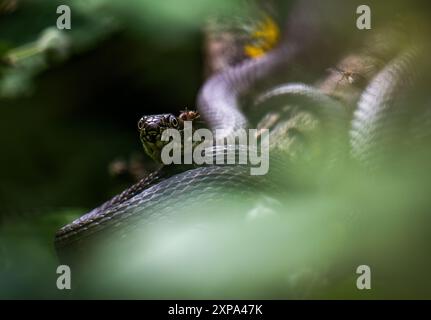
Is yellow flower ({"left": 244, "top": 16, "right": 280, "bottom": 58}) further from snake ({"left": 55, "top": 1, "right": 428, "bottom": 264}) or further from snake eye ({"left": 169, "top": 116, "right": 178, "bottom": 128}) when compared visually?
snake eye ({"left": 169, "top": 116, "right": 178, "bottom": 128})

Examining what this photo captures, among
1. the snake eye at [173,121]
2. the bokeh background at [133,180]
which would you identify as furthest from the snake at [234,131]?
the bokeh background at [133,180]

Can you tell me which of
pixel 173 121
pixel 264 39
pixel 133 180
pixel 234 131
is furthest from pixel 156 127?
pixel 264 39

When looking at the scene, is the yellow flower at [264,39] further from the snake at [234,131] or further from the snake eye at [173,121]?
the snake eye at [173,121]

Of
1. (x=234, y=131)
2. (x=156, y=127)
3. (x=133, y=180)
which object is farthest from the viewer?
(x=133, y=180)

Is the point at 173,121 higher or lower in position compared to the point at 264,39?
lower

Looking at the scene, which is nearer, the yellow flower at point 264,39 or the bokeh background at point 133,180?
the bokeh background at point 133,180

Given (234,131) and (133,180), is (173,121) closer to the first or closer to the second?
(234,131)

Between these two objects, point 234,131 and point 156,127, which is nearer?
point 156,127

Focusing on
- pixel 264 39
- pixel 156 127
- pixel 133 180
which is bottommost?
pixel 156 127
